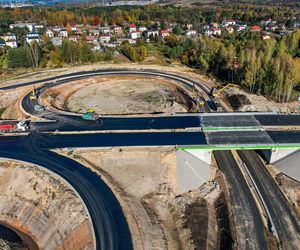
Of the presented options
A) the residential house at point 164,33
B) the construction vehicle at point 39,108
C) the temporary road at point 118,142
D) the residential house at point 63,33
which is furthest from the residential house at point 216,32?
the construction vehicle at point 39,108

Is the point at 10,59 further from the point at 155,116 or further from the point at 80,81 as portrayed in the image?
the point at 155,116

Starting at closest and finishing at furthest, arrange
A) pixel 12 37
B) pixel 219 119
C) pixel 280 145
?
1. pixel 280 145
2. pixel 219 119
3. pixel 12 37

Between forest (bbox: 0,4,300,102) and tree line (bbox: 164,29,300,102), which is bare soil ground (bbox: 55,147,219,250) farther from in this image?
forest (bbox: 0,4,300,102)

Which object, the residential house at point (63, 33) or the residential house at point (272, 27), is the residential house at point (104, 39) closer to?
the residential house at point (63, 33)

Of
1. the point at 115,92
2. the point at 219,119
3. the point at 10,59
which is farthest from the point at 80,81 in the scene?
the point at 219,119

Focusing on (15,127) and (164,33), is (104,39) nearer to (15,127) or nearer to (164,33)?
(164,33)

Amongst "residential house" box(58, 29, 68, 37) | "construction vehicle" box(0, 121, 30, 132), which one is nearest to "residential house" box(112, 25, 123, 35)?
"residential house" box(58, 29, 68, 37)
